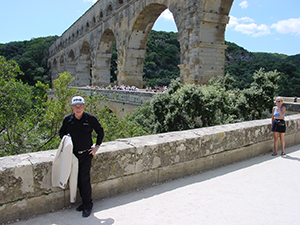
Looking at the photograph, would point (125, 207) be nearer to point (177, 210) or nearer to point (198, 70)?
point (177, 210)

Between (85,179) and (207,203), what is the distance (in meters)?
1.18

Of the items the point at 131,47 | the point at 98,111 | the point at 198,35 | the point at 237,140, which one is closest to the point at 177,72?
the point at 131,47

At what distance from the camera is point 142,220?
2049 millimetres

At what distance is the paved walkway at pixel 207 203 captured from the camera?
206cm

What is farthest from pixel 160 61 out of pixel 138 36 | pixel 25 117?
pixel 25 117

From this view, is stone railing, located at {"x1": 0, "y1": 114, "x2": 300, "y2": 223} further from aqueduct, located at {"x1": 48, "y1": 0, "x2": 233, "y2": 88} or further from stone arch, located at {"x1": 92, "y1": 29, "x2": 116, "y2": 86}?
stone arch, located at {"x1": 92, "y1": 29, "x2": 116, "y2": 86}

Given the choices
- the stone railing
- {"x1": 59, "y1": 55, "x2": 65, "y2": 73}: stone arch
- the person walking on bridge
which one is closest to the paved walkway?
the stone railing

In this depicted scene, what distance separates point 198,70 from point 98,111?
211 inches

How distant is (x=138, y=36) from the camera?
53.9 ft

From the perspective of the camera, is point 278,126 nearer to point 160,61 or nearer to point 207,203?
point 207,203

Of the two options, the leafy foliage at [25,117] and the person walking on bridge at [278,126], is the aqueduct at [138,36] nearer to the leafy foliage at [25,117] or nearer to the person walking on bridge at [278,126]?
the leafy foliage at [25,117]

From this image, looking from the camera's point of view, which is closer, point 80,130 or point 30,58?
point 80,130

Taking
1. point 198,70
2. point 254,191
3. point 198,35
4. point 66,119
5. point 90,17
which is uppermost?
point 90,17

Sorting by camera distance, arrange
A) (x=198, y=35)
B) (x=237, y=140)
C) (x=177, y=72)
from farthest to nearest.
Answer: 1. (x=177, y=72)
2. (x=198, y=35)
3. (x=237, y=140)
